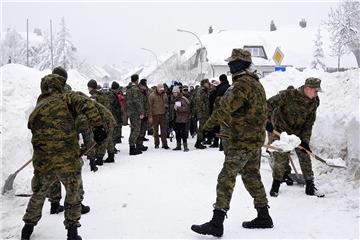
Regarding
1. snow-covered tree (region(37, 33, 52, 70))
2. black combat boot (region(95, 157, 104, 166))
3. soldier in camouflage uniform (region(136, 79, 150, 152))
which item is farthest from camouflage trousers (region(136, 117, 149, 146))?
snow-covered tree (region(37, 33, 52, 70))

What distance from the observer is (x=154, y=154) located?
36.9 feet

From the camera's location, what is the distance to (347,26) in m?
46.2

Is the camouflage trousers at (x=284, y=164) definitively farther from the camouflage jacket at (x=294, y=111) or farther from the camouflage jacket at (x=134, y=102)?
the camouflage jacket at (x=134, y=102)

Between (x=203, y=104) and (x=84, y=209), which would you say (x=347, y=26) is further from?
(x=84, y=209)

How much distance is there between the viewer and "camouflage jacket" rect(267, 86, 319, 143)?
6695 millimetres

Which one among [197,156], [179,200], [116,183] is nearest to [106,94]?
[197,156]

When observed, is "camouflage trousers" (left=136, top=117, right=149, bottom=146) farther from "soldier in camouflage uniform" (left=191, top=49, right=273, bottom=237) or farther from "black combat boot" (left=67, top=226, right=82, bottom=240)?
"black combat boot" (left=67, top=226, right=82, bottom=240)

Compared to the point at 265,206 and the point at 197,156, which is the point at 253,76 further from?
the point at 197,156

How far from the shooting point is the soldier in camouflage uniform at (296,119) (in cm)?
669

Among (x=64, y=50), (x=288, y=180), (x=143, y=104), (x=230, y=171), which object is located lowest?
(x=288, y=180)

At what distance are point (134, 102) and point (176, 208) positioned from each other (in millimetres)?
5123

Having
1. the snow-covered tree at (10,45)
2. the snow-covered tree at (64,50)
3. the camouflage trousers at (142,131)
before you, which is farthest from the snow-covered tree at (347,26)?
the snow-covered tree at (10,45)

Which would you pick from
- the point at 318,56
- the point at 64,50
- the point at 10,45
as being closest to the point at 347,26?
the point at 318,56

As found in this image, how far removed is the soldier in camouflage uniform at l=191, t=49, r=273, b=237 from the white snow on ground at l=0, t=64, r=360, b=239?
40cm
